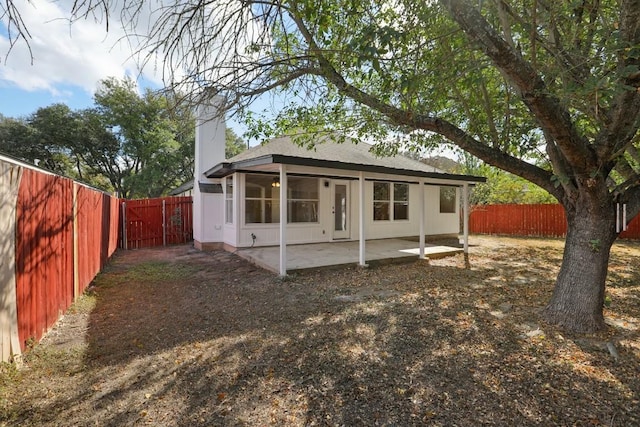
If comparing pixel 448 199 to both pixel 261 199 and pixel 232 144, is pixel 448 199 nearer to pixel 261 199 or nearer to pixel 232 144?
pixel 261 199

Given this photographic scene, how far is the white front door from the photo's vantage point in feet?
34.2

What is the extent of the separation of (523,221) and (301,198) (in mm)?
11701

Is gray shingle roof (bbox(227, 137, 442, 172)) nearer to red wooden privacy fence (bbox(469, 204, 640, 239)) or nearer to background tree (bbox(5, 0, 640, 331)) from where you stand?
background tree (bbox(5, 0, 640, 331))

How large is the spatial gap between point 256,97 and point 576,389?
481cm

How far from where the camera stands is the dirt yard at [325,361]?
2266 mm

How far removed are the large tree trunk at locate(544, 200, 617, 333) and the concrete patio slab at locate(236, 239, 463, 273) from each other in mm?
4012

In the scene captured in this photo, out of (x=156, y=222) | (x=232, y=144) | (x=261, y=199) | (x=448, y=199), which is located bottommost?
(x=156, y=222)

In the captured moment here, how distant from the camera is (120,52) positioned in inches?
115

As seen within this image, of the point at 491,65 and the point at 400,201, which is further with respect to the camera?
the point at 400,201

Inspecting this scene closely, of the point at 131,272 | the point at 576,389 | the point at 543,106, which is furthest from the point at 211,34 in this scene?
the point at 131,272

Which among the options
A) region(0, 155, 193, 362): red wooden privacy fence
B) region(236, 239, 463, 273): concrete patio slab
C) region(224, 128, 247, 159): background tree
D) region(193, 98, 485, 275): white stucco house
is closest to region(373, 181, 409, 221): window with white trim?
region(193, 98, 485, 275): white stucco house

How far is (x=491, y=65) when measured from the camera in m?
3.80

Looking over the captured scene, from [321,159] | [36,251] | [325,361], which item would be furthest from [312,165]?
[36,251]

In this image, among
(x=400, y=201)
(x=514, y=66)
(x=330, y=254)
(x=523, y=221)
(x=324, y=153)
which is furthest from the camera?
(x=523, y=221)
